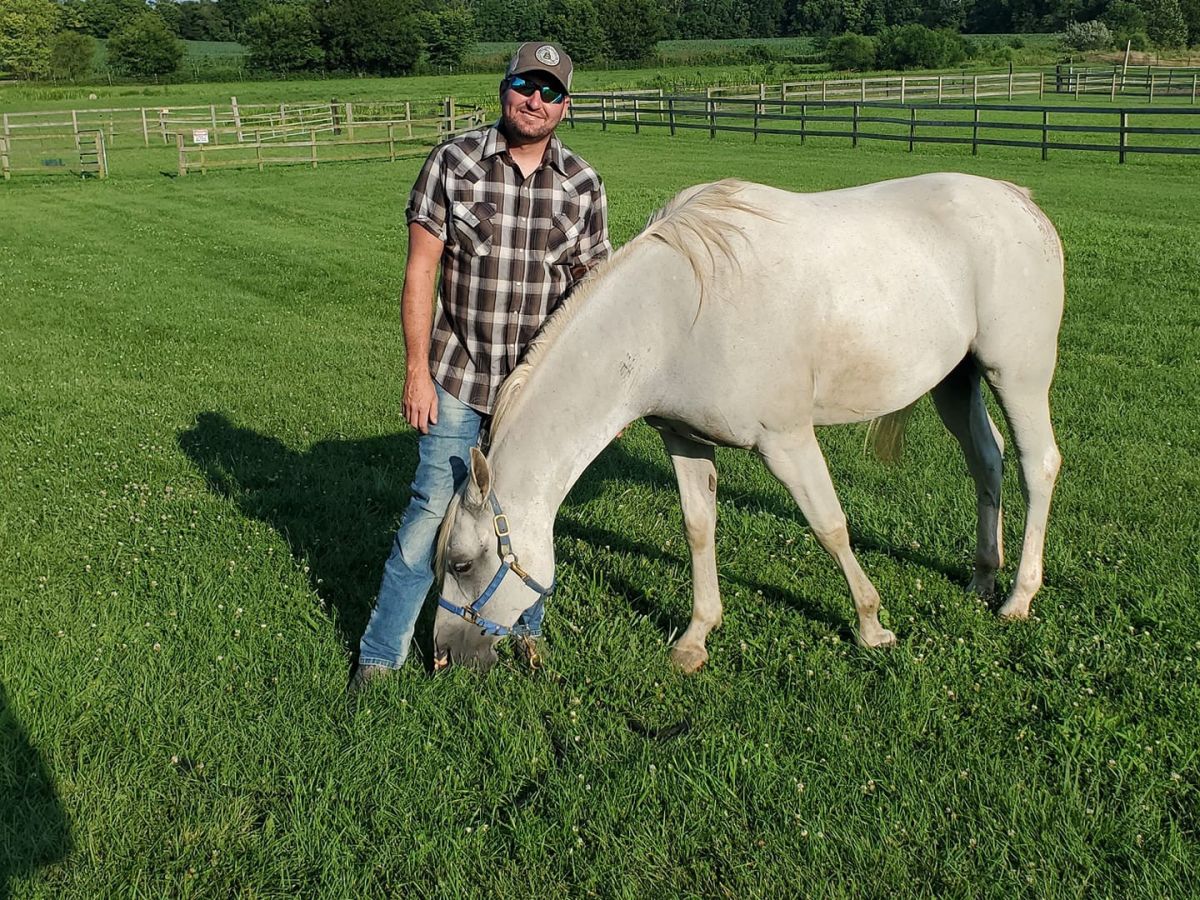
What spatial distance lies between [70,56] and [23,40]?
15.4ft

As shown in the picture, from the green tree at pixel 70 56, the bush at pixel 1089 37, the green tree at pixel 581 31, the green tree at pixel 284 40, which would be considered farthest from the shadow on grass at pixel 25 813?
the green tree at pixel 70 56

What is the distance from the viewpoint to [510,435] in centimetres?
363

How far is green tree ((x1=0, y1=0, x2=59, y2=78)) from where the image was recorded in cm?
7712

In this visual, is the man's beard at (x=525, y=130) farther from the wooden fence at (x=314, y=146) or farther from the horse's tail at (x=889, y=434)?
the wooden fence at (x=314, y=146)

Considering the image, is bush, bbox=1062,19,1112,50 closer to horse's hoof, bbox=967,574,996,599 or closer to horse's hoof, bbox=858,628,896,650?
horse's hoof, bbox=967,574,996,599

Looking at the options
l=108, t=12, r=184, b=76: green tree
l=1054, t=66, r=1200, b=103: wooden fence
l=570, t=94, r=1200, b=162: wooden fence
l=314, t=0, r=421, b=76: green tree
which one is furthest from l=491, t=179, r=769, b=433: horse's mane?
l=108, t=12, r=184, b=76: green tree

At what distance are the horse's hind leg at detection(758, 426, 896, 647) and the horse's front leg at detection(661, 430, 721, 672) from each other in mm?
405

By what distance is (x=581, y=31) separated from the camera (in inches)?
3258

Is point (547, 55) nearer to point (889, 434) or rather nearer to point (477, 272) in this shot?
point (477, 272)

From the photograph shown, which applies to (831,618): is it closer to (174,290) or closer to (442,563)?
(442,563)

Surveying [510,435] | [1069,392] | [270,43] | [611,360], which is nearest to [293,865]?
[510,435]

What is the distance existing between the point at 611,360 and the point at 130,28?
275ft

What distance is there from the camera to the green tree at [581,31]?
8262 centimetres

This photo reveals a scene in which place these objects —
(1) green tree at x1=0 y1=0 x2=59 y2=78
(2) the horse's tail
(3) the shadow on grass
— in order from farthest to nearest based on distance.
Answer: (1) green tree at x1=0 y1=0 x2=59 y2=78
(2) the horse's tail
(3) the shadow on grass
